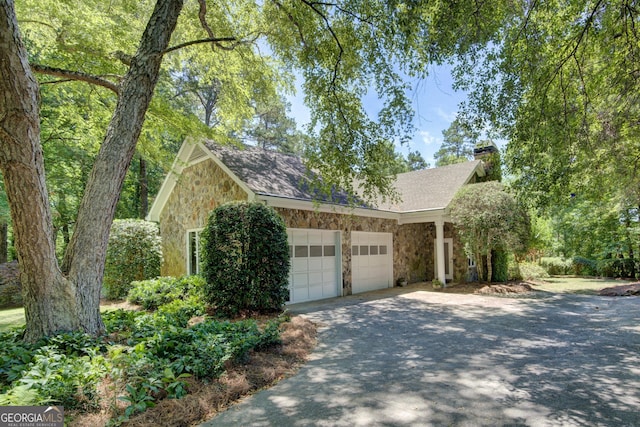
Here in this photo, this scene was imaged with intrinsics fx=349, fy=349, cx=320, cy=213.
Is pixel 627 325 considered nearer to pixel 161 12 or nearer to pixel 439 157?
pixel 161 12

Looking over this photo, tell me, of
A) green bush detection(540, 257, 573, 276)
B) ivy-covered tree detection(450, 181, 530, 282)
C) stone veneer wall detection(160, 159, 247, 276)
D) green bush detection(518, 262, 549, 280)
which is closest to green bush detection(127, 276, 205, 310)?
stone veneer wall detection(160, 159, 247, 276)

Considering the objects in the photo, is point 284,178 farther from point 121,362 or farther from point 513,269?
point 513,269

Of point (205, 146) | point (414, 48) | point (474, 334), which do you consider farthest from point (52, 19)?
point (474, 334)

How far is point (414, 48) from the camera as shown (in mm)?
5914

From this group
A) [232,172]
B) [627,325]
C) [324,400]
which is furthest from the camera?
[232,172]

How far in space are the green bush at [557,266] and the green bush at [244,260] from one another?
1590cm

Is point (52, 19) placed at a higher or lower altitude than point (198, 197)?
higher

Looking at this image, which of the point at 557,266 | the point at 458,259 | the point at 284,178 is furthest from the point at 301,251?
the point at 557,266

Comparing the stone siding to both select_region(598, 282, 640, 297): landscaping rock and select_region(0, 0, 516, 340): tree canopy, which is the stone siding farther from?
select_region(598, 282, 640, 297): landscaping rock

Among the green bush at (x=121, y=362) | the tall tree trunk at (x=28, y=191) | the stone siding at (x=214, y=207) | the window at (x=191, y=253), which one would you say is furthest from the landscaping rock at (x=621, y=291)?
the tall tree trunk at (x=28, y=191)

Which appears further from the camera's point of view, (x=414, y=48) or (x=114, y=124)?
(x=414, y=48)

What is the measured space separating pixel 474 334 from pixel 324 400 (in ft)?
12.2

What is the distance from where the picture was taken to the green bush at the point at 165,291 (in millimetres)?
8227

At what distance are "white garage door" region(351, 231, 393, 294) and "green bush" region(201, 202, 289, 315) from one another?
463 centimetres
